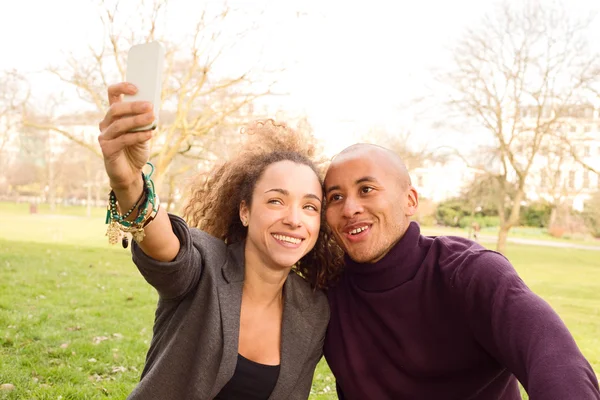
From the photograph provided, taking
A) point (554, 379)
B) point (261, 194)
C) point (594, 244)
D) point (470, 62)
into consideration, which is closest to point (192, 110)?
point (470, 62)

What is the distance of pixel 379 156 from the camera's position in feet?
10.7

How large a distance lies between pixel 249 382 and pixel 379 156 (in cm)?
146

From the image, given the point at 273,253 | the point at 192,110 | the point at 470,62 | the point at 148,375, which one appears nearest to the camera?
the point at 148,375

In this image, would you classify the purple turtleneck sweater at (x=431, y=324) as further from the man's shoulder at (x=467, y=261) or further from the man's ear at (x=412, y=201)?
the man's ear at (x=412, y=201)

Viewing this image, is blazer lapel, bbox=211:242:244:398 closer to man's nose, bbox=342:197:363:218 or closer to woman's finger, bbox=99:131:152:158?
man's nose, bbox=342:197:363:218

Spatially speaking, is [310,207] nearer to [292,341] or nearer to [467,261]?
[292,341]

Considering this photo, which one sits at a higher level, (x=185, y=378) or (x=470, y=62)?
(x=470, y=62)

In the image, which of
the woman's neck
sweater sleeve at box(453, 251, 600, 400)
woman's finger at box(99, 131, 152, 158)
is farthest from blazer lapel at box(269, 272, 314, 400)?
woman's finger at box(99, 131, 152, 158)

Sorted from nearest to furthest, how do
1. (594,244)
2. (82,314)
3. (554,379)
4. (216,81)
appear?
(554,379) < (82,314) < (216,81) < (594,244)

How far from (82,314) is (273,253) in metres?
6.91

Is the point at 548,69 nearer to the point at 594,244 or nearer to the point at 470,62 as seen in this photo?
the point at 470,62

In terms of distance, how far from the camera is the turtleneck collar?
302 centimetres

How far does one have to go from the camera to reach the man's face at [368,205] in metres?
3.14

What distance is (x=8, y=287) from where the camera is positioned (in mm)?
10539
